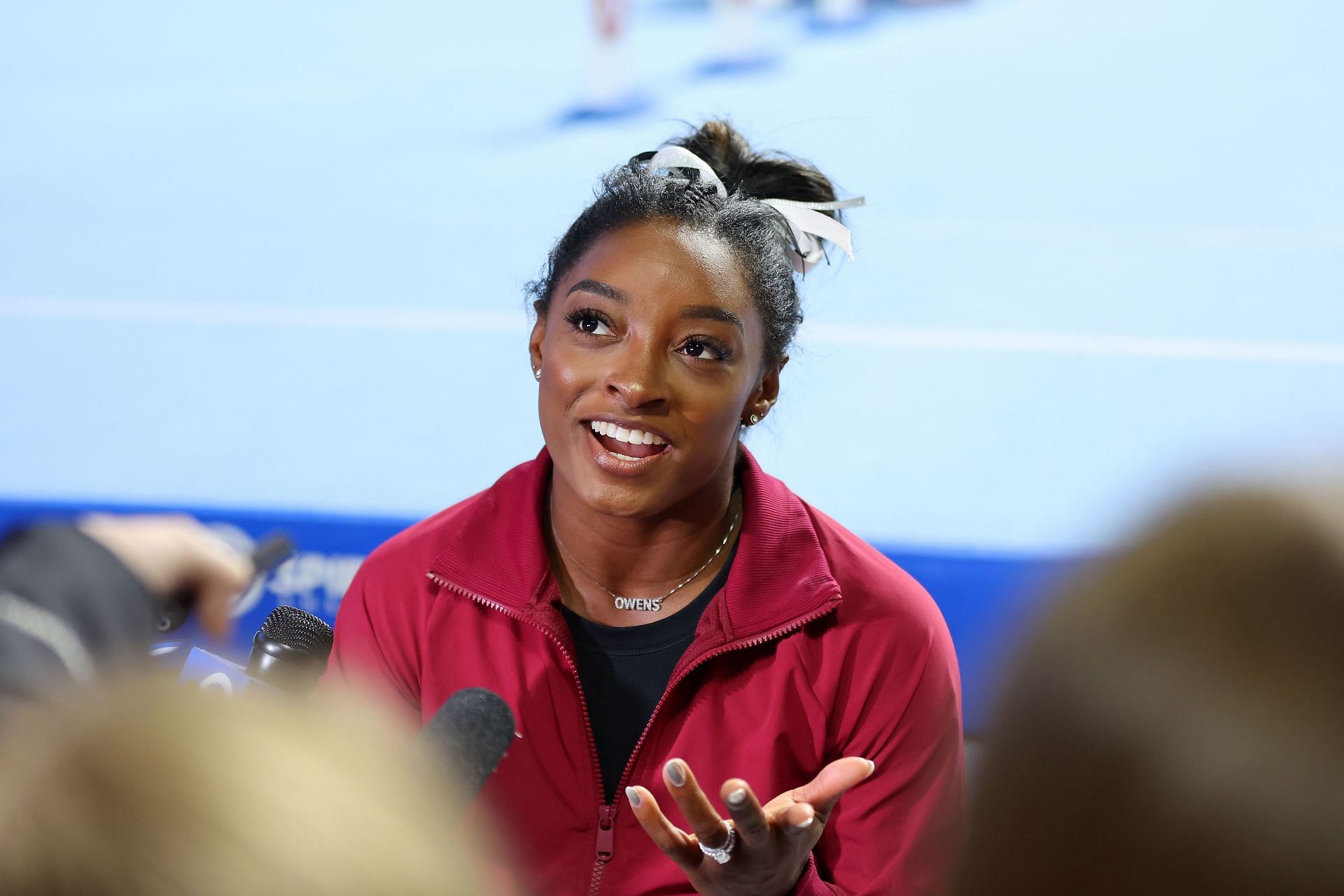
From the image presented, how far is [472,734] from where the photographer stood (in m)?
0.90

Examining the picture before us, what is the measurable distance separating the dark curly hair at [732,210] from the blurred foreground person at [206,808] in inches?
43.9

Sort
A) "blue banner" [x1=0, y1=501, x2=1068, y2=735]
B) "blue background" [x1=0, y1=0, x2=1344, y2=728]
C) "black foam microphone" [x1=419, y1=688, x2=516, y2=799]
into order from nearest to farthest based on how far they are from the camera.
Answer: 1. "black foam microphone" [x1=419, y1=688, x2=516, y2=799]
2. "blue banner" [x1=0, y1=501, x2=1068, y2=735]
3. "blue background" [x1=0, y1=0, x2=1344, y2=728]

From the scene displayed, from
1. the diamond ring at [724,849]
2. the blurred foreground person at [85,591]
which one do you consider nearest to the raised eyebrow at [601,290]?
the diamond ring at [724,849]

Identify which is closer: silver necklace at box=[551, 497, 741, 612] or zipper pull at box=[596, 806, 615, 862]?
zipper pull at box=[596, 806, 615, 862]

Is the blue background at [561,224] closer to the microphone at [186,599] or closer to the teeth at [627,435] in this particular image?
the teeth at [627,435]

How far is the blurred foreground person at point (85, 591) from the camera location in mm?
557

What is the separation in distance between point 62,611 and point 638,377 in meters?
0.88

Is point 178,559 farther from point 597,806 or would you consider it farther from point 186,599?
point 597,806

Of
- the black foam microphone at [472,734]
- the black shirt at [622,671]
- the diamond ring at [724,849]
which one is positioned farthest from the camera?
the black shirt at [622,671]

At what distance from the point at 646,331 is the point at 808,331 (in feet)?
5.79

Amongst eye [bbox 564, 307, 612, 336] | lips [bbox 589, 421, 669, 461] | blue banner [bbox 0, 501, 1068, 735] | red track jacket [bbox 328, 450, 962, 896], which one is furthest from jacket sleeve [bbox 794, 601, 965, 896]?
blue banner [bbox 0, 501, 1068, 735]

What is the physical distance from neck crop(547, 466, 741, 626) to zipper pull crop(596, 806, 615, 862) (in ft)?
0.70

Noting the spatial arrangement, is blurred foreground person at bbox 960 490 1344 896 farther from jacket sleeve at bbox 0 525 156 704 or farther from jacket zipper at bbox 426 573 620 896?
jacket zipper at bbox 426 573 620 896

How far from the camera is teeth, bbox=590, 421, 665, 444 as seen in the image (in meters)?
1.45
